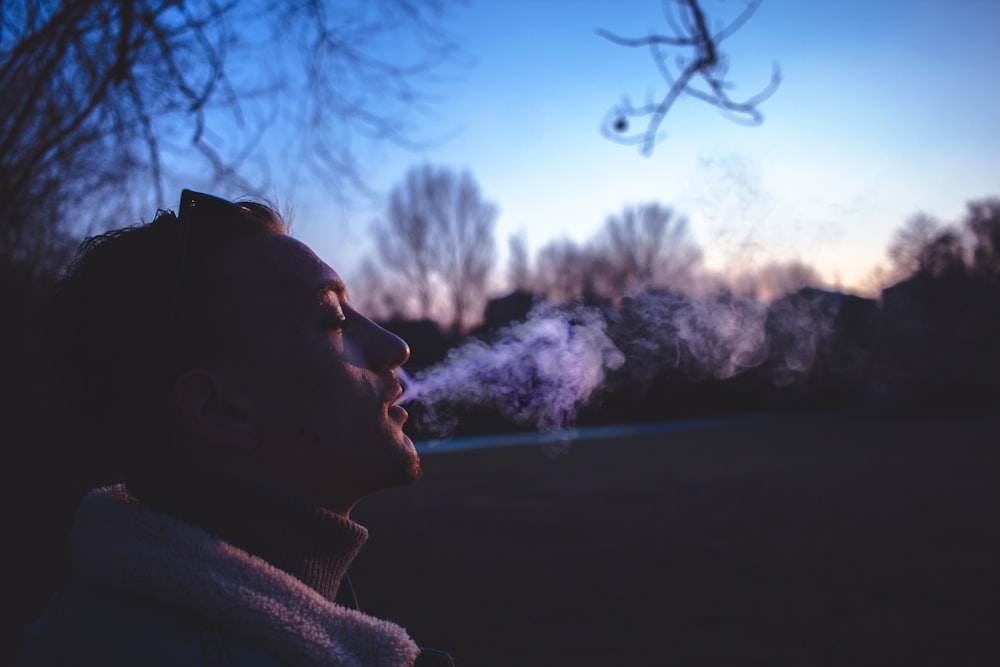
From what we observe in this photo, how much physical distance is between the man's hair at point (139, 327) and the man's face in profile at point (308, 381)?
55 millimetres

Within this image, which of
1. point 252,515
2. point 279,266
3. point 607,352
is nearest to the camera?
point 252,515

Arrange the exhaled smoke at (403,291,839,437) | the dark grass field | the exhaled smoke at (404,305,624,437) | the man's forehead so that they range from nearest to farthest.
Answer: the man's forehead, the exhaled smoke at (404,305,624,437), the exhaled smoke at (403,291,839,437), the dark grass field

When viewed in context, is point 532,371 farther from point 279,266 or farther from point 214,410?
point 214,410

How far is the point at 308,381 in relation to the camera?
142 cm

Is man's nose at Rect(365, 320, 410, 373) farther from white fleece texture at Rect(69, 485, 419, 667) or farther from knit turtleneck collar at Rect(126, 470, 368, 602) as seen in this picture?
white fleece texture at Rect(69, 485, 419, 667)

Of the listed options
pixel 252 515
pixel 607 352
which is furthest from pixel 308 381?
pixel 607 352

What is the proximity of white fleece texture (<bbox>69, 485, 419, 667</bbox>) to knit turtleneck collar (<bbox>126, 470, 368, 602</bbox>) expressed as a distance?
0.05 m

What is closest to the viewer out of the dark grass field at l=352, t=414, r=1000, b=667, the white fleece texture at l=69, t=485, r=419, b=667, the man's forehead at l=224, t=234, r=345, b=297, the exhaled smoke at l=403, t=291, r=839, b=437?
the white fleece texture at l=69, t=485, r=419, b=667

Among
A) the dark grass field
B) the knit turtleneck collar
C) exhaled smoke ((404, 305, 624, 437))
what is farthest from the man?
the dark grass field

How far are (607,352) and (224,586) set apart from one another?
9.77 ft

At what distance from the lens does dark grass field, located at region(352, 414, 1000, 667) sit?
20.0 ft

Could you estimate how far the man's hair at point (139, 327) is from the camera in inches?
54.6

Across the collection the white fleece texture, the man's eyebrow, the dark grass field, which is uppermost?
the man's eyebrow

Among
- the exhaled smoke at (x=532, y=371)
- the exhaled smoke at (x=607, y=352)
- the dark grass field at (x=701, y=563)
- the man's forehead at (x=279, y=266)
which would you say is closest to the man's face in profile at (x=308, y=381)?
the man's forehead at (x=279, y=266)
